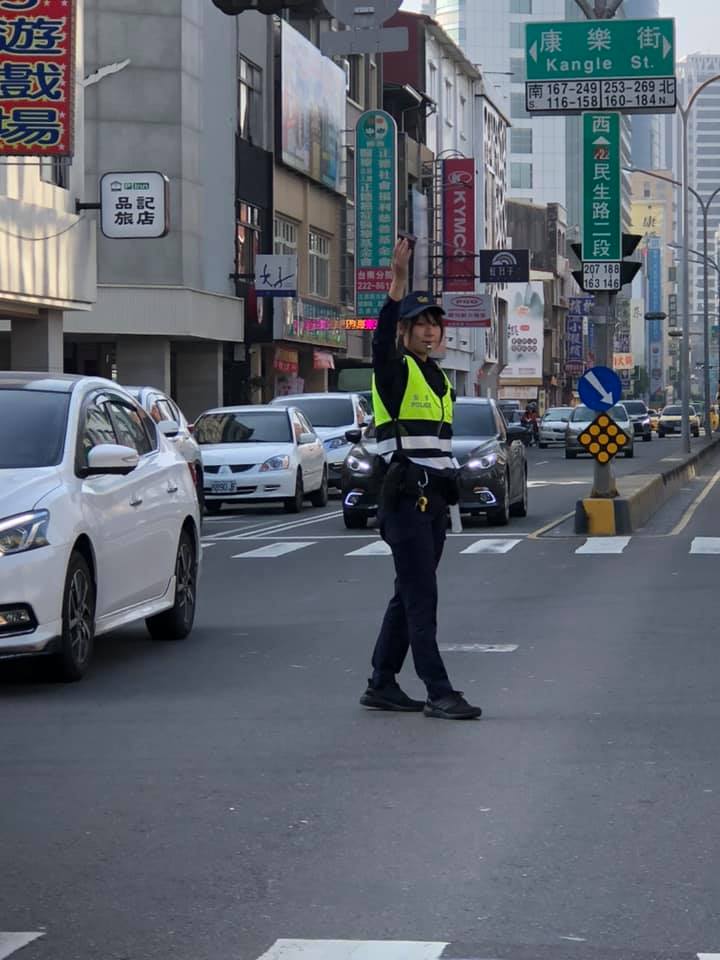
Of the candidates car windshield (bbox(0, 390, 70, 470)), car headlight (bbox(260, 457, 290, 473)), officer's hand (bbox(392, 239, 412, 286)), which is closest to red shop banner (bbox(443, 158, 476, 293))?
car headlight (bbox(260, 457, 290, 473))

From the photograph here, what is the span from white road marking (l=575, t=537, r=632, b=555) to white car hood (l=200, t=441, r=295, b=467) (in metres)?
7.45

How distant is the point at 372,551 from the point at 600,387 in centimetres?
449

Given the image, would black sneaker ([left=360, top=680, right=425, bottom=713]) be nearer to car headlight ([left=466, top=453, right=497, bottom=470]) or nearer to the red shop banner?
car headlight ([left=466, top=453, right=497, bottom=470])

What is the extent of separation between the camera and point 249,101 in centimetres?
5034

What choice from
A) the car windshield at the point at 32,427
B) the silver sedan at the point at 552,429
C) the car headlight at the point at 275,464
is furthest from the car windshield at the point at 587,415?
the car windshield at the point at 32,427

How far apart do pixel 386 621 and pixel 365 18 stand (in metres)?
18.0

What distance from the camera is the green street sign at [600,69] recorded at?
78.1 ft

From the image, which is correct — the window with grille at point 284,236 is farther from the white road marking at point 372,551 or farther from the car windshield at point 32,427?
the car windshield at point 32,427

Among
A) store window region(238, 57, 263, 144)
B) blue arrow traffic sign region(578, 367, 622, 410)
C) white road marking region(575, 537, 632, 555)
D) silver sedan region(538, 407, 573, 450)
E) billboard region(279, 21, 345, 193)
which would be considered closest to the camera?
white road marking region(575, 537, 632, 555)

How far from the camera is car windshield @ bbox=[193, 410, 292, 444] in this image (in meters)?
28.5

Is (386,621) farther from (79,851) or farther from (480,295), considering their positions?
(480,295)

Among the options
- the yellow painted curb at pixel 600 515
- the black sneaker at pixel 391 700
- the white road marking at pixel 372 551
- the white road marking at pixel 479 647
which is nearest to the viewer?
the black sneaker at pixel 391 700

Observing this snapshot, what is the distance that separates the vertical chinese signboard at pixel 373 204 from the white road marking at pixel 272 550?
1468 inches

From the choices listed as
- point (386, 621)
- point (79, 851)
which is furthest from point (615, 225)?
point (79, 851)
